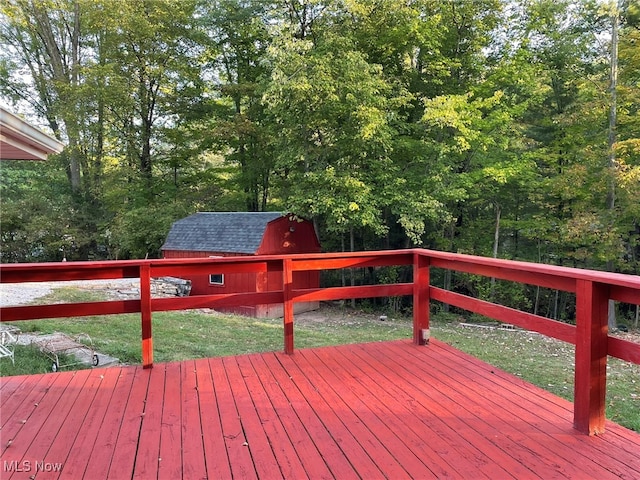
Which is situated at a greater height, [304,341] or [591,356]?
[591,356]

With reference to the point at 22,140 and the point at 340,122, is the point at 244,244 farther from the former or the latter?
the point at 22,140

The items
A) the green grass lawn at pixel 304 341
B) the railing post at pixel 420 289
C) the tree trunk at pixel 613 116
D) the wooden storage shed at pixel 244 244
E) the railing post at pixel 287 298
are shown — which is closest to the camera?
the railing post at pixel 287 298

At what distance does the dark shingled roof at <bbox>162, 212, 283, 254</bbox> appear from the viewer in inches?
453

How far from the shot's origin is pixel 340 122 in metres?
11.1

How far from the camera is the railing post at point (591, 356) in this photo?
2.17 metres

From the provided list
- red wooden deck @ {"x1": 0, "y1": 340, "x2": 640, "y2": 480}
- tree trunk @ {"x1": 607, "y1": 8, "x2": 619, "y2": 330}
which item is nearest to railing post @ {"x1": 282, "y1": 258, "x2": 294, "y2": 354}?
red wooden deck @ {"x1": 0, "y1": 340, "x2": 640, "y2": 480}

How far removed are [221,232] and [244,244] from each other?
1.18 metres

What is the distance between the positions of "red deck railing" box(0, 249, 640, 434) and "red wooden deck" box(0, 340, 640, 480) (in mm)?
330

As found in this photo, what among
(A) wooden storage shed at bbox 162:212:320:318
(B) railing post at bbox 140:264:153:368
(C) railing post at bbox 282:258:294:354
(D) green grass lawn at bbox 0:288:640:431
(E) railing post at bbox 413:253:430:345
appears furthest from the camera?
(A) wooden storage shed at bbox 162:212:320:318

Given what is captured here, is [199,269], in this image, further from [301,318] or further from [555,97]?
[555,97]

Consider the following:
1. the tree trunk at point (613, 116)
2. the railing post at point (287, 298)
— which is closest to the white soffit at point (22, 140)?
the railing post at point (287, 298)

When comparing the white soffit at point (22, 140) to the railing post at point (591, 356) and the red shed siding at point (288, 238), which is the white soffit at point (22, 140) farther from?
the red shed siding at point (288, 238)

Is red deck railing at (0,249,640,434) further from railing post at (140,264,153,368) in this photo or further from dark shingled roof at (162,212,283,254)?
dark shingled roof at (162,212,283,254)

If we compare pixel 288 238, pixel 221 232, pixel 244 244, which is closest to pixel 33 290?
pixel 221 232
